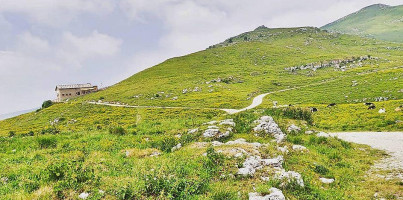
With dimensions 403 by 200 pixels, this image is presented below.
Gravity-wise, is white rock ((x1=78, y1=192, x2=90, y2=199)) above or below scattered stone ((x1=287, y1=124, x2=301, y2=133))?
Result: above

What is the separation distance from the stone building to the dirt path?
14102 cm

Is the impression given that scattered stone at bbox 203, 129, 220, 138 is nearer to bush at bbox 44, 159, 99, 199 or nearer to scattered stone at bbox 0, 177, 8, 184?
bush at bbox 44, 159, 99, 199

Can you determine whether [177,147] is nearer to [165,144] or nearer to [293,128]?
[165,144]

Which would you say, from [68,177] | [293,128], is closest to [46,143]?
[68,177]

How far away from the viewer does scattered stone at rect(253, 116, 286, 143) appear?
19.6 metres

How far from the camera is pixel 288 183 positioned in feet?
32.4

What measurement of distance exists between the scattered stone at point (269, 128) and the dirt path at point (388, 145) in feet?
22.3

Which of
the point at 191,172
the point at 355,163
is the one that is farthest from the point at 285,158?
the point at 191,172

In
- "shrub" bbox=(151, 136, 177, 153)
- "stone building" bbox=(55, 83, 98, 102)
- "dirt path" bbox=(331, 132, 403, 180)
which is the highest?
"stone building" bbox=(55, 83, 98, 102)

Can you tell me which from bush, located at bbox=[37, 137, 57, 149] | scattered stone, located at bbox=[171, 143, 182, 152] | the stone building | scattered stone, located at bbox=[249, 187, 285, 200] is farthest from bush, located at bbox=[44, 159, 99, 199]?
the stone building

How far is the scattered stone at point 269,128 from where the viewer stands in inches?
771

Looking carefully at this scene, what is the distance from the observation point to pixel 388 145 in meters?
18.4

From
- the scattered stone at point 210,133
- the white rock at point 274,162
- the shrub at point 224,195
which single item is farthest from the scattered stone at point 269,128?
the shrub at point 224,195

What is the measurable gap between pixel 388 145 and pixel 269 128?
30.5 feet
